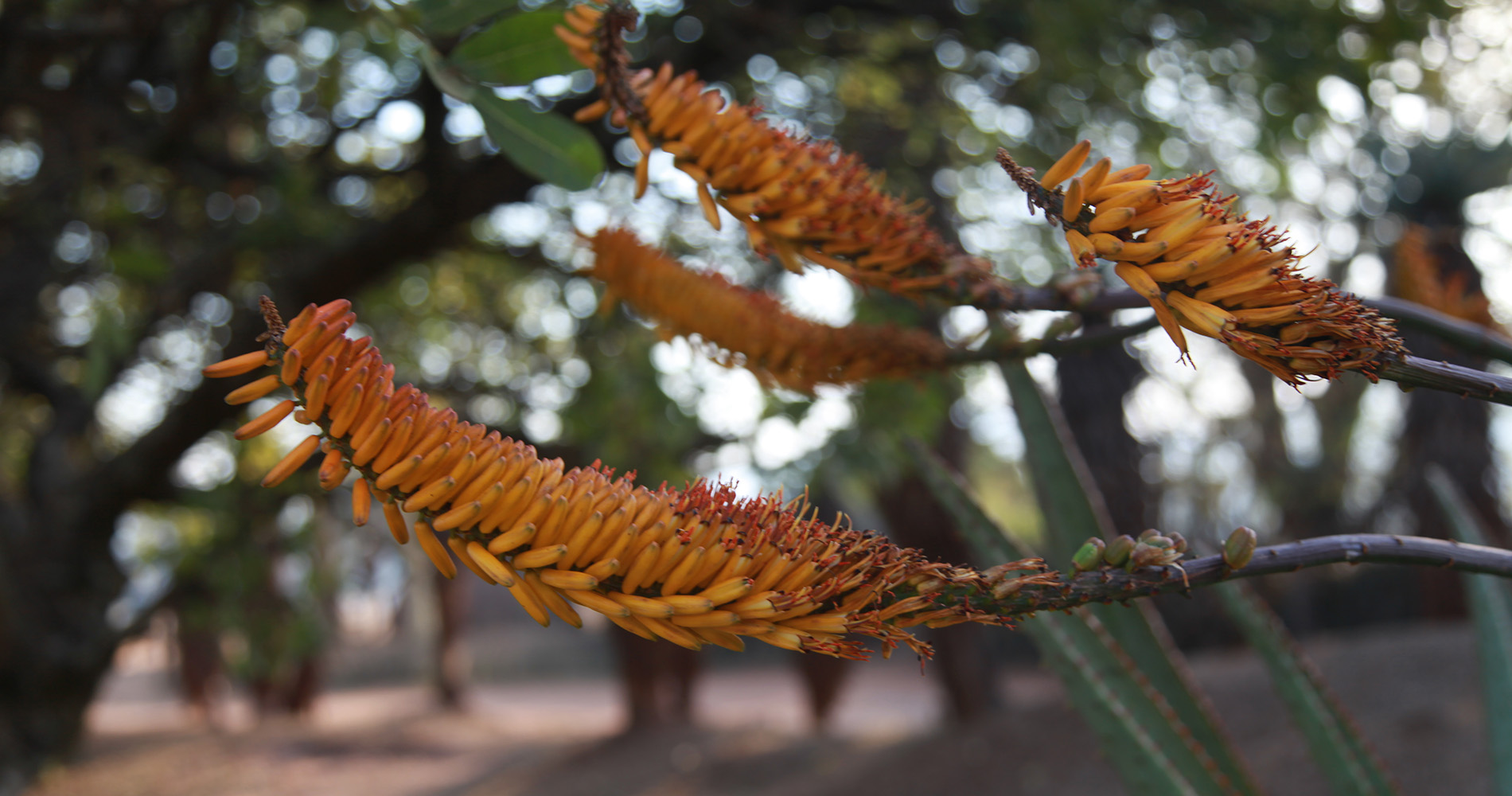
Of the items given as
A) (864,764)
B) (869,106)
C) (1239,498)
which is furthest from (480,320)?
(1239,498)

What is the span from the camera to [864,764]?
889 centimetres

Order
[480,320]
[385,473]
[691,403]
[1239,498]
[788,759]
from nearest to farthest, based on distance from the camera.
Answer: [385,473]
[691,403]
[480,320]
[788,759]
[1239,498]

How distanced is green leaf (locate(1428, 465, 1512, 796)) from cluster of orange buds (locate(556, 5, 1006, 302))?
3.97 ft

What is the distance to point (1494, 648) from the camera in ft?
5.49

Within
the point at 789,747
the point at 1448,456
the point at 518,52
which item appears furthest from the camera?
the point at 789,747

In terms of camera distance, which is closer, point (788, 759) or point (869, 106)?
point (869, 106)

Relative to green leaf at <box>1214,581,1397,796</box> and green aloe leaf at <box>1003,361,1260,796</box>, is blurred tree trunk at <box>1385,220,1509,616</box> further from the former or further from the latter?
green aloe leaf at <box>1003,361,1260,796</box>

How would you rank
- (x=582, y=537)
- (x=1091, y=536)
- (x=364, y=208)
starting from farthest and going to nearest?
(x=364, y=208), (x=1091, y=536), (x=582, y=537)

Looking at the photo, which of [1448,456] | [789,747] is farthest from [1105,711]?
[1448,456]

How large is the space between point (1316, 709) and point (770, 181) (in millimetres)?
1122

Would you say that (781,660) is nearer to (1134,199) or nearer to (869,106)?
(869,106)

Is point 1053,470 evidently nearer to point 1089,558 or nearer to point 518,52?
point 1089,558

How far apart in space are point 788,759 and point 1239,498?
13.2 meters

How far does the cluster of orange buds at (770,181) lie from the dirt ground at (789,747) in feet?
17.1
